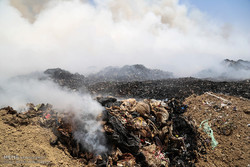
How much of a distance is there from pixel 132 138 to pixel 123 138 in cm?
27

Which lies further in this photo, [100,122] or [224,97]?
[224,97]

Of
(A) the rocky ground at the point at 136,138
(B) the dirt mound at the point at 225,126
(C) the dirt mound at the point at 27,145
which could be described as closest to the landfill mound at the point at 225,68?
(B) the dirt mound at the point at 225,126

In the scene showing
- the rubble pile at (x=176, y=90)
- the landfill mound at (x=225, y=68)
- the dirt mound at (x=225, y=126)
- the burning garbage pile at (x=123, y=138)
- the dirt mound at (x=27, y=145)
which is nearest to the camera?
the dirt mound at (x=27, y=145)

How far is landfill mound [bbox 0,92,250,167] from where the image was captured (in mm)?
2650

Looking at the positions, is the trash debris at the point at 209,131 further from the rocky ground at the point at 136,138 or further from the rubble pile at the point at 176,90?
the rubble pile at the point at 176,90

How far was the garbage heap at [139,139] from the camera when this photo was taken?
120 inches

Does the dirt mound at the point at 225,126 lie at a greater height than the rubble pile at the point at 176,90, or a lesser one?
lesser

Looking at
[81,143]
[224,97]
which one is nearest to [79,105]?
[81,143]

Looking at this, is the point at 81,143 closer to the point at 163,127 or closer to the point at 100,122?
the point at 100,122

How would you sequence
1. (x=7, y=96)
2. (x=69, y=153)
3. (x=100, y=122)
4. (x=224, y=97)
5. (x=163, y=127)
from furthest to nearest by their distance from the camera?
(x=224, y=97), (x=7, y=96), (x=163, y=127), (x=100, y=122), (x=69, y=153)

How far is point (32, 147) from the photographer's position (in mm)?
2564

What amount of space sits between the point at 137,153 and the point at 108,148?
0.76 meters

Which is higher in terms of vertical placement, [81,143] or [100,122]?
[100,122]

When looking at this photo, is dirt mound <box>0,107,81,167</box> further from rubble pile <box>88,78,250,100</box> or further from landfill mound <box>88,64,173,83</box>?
landfill mound <box>88,64,173,83</box>
